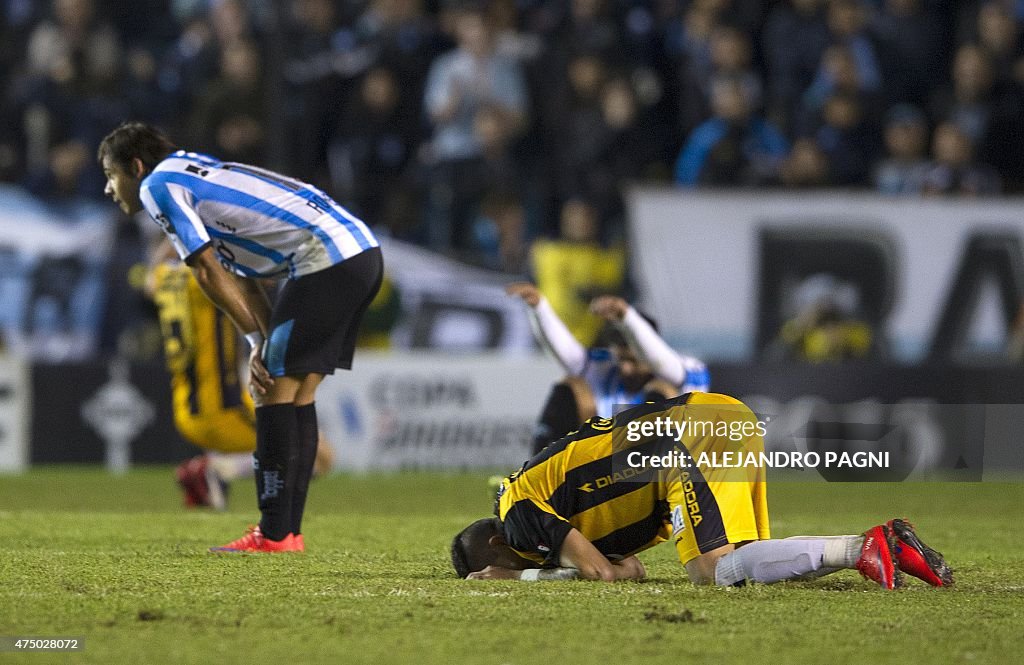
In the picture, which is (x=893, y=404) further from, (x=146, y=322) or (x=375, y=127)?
(x=146, y=322)

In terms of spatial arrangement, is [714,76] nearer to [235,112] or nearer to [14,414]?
[235,112]

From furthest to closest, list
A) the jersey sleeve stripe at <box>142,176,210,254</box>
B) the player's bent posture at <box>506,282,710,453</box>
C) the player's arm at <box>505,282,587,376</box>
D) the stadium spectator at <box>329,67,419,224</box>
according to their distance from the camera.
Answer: the stadium spectator at <box>329,67,419,224</box>
the player's arm at <box>505,282,587,376</box>
the player's bent posture at <box>506,282,710,453</box>
the jersey sleeve stripe at <box>142,176,210,254</box>

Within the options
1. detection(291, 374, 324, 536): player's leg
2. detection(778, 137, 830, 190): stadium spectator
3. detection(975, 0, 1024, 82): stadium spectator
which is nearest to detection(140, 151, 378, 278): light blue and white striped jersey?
detection(291, 374, 324, 536): player's leg

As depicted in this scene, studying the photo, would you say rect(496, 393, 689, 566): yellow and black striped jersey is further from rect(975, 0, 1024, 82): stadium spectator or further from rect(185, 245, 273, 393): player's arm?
rect(975, 0, 1024, 82): stadium spectator

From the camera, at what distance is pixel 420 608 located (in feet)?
17.5

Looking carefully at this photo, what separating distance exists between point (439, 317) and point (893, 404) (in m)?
3.86

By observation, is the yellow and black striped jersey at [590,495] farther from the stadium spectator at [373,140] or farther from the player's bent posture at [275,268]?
the stadium spectator at [373,140]

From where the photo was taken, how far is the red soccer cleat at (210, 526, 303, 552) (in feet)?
23.0

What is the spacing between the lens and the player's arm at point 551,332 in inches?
323

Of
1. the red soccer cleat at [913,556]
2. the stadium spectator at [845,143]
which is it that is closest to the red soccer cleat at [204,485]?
the red soccer cleat at [913,556]

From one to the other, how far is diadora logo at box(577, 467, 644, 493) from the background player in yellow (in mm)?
4259

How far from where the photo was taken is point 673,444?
5.76m

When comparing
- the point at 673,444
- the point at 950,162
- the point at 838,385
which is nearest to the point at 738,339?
the point at 838,385

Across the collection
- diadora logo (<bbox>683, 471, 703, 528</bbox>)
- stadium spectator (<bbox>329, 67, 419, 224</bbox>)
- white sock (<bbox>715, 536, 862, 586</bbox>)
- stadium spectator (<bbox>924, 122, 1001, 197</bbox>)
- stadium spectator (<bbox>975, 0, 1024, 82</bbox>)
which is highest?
stadium spectator (<bbox>975, 0, 1024, 82</bbox>)
